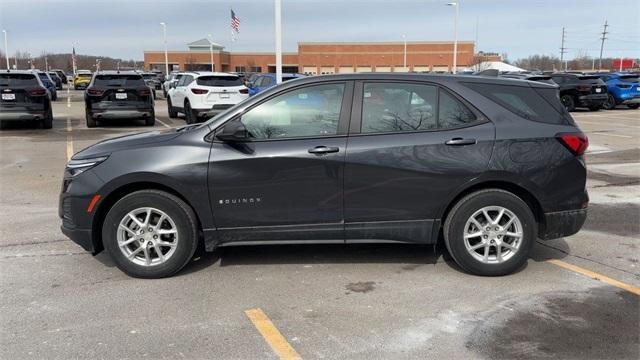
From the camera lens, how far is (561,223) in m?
4.78

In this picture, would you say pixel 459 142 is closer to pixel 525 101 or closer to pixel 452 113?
pixel 452 113

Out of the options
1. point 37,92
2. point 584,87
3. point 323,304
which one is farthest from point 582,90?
point 323,304

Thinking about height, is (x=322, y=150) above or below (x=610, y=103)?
below

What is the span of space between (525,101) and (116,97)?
14019 mm

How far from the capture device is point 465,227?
469 cm

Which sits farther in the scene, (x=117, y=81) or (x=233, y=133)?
(x=117, y=81)

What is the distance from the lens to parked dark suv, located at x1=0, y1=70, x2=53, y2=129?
15133 millimetres

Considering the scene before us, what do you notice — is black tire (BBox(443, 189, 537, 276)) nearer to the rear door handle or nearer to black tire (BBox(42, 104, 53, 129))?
the rear door handle

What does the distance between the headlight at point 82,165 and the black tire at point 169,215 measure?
40cm

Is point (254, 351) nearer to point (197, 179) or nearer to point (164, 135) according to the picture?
point (197, 179)

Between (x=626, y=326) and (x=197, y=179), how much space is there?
344 cm

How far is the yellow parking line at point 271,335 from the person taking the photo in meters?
3.48

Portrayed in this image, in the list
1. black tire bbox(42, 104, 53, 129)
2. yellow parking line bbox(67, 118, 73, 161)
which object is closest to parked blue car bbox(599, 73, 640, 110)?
yellow parking line bbox(67, 118, 73, 161)

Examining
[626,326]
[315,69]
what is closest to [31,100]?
[626,326]
